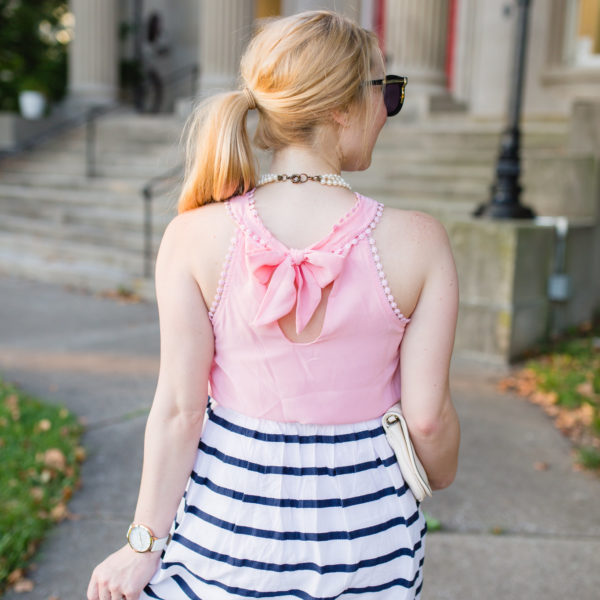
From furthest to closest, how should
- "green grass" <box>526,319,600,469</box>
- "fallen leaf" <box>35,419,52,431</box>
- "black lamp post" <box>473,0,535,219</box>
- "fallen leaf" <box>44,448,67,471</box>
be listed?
"black lamp post" <box>473,0,535,219</box>, "green grass" <box>526,319,600,469</box>, "fallen leaf" <box>35,419,52,431</box>, "fallen leaf" <box>44,448,67,471</box>

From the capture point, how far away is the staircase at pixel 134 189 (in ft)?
28.8

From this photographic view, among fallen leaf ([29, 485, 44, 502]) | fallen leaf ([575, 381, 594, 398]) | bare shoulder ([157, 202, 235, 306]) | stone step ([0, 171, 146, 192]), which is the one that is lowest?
fallen leaf ([575, 381, 594, 398])

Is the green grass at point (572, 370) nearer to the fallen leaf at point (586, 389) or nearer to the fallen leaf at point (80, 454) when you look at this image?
the fallen leaf at point (586, 389)

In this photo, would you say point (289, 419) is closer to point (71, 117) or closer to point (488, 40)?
Answer: point (488, 40)

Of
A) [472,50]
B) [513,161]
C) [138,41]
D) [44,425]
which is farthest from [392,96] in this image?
[138,41]

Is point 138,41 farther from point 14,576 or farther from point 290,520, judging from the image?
point 290,520

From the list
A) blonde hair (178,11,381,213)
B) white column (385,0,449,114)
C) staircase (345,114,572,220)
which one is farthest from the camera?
white column (385,0,449,114)

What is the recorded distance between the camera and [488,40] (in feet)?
35.1

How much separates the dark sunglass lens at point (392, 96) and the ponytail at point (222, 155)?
0.28 meters

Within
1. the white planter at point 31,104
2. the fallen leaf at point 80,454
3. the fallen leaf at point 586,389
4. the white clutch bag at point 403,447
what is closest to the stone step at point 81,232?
the white planter at point 31,104

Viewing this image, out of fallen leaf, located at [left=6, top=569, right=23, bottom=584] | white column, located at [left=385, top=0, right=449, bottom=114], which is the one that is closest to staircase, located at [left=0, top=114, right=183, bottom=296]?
white column, located at [left=385, top=0, right=449, bottom=114]

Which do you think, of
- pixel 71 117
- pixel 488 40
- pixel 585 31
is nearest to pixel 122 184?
pixel 71 117

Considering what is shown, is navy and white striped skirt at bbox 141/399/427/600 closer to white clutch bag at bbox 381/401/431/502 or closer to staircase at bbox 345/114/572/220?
white clutch bag at bbox 381/401/431/502

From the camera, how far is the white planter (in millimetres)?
14117
